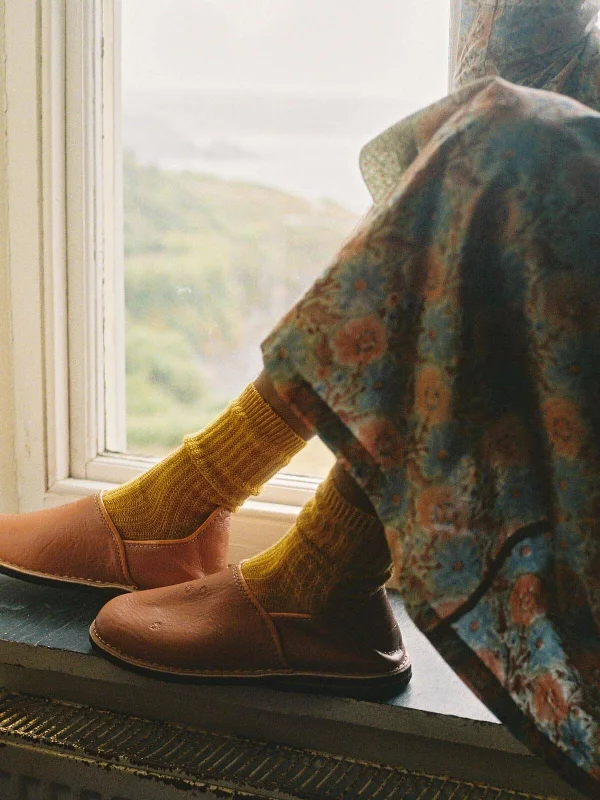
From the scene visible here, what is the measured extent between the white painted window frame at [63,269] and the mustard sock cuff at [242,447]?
1.12 feet

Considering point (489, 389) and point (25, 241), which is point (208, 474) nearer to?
point (489, 389)

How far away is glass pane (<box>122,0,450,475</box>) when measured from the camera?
1.28 meters

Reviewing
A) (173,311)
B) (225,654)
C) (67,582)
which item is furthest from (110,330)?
(225,654)

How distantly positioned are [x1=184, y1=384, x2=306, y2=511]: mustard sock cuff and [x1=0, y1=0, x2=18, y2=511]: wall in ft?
1.86

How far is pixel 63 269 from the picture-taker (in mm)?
1378

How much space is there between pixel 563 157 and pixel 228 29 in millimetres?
894

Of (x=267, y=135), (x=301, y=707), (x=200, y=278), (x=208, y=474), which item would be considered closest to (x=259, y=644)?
(x=301, y=707)

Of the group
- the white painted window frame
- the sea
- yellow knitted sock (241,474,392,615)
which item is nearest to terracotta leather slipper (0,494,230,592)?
yellow knitted sock (241,474,392,615)

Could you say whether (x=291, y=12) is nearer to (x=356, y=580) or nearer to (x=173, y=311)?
(x=173, y=311)

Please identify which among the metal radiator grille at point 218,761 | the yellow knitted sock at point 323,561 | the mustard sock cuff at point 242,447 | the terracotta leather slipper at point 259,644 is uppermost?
the mustard sock cuff at point 242,447

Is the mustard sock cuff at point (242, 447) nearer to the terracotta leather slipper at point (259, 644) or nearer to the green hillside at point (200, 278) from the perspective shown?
the terracotta leather slipper at point (259, 644)

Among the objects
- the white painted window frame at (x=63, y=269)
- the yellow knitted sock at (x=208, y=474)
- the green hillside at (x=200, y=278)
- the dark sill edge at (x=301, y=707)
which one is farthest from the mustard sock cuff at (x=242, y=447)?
the green hillside at (x=200, y=278)

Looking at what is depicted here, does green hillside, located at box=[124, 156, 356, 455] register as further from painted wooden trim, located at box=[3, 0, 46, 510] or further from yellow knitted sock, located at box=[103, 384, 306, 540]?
yellow knitted sock, located at box=[103, 384, 306, 540]

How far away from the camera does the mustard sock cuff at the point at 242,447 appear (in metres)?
0.88
